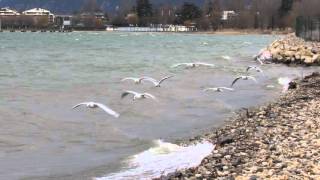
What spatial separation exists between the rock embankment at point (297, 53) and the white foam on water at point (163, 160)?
26258mm

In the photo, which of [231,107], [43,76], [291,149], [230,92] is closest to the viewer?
[291,149]

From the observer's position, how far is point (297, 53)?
4047 centimetres

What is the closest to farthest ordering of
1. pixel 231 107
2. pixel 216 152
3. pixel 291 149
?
pixel 291 149 → pixel 216 152 → pixel 231 107

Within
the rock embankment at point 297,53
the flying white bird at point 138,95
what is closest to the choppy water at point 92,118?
the flying white bird at point 138,95

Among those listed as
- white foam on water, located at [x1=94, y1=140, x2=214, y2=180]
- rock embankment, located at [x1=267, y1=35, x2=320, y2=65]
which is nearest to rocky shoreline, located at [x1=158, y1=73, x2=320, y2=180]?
white foam on water, located at [x1=94, y1=140, x2=214, y2=180]

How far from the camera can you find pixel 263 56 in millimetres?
47250

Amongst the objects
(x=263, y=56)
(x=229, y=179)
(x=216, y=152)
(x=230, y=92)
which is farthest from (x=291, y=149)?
(x=263, y=56)

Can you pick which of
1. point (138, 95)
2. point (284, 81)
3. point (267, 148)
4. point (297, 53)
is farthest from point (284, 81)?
point (267, 148)

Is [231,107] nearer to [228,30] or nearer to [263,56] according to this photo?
[263,56]

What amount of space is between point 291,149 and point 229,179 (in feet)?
6.55

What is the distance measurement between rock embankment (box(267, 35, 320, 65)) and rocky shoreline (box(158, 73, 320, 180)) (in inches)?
899

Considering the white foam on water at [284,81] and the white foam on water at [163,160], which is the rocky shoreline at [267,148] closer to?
the white foam on water at [163,160]

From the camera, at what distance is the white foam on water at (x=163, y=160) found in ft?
31.7

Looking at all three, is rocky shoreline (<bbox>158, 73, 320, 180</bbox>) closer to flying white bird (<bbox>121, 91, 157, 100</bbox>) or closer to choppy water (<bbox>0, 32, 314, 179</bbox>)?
choppy water (<bbox>0, 32, 314, 179</bbox>)
